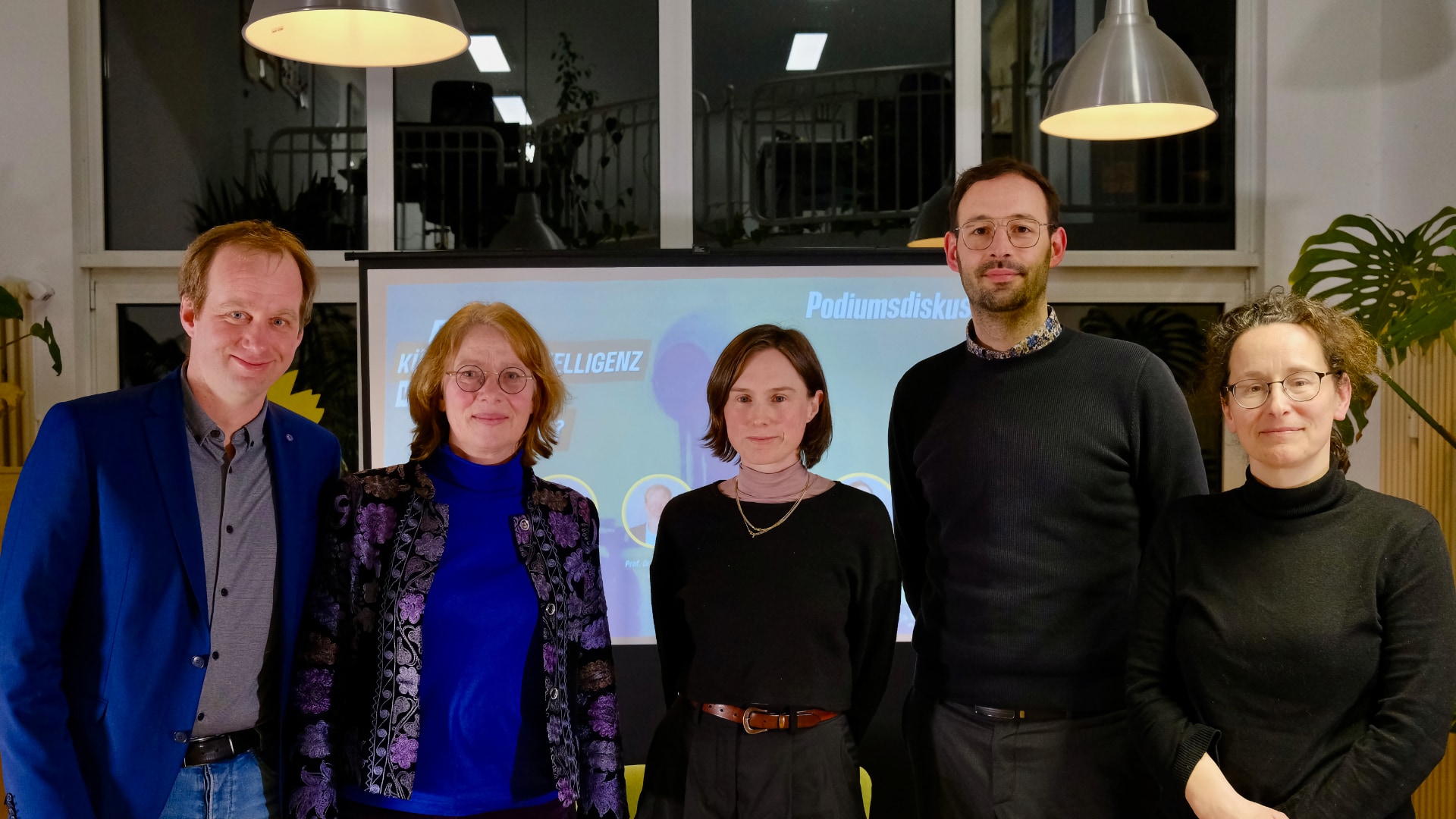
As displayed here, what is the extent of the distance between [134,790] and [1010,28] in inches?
161

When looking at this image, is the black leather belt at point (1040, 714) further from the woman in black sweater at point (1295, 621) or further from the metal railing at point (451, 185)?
the metal railing at point (451, 185)

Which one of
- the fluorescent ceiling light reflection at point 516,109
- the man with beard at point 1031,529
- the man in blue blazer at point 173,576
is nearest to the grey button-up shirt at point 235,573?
the man in blue blazer at point 173,576

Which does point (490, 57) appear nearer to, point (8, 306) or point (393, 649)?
point (8, 306)

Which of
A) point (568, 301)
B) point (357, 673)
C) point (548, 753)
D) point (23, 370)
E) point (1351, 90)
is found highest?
point (1351, 90)

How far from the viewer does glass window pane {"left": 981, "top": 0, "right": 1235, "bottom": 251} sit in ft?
14.4

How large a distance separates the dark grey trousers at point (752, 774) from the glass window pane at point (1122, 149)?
2979 millimetres

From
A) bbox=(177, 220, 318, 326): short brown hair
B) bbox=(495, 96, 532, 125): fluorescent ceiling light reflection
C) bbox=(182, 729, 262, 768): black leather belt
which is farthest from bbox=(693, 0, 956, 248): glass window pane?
bbox=(182, 729, 262, 768): black leather belt

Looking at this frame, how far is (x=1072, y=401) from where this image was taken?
209 cm

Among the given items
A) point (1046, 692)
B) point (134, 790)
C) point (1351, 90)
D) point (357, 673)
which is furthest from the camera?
Answer: point (1351, 90)

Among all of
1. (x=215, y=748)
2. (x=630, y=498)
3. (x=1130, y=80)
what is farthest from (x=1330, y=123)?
(x=215, y=748)

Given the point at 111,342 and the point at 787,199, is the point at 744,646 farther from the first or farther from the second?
the point at 111,342

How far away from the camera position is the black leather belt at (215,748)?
68.6 inches

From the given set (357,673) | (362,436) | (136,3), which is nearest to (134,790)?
(357,673)

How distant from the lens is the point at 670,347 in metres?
3.86
